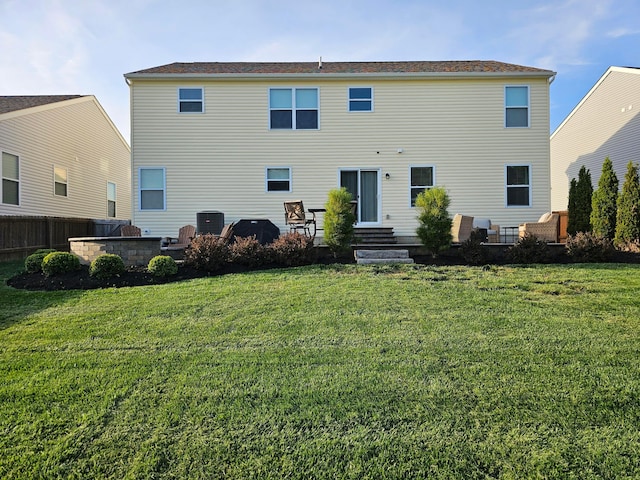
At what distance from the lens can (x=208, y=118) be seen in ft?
42.8

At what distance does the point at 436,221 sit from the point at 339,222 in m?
1.92

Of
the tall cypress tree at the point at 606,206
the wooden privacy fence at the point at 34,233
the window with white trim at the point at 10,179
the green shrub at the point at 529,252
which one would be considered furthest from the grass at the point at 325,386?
the window with white trim at the point at 10,179

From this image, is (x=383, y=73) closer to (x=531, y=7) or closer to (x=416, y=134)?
(x=416, y=134)

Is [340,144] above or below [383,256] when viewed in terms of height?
above

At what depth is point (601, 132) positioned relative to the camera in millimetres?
17625

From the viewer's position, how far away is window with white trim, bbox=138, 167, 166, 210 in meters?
13.0

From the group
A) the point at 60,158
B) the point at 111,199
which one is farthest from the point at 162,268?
the point at 111,199

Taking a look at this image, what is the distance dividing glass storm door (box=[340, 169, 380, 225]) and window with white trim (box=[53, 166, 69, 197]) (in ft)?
33.1

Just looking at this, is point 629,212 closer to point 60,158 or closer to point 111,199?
point 60,158

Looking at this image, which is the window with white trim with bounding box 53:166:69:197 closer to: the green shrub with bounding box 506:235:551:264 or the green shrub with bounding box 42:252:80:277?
→ the green shrub with bounding box 42:252:80:277

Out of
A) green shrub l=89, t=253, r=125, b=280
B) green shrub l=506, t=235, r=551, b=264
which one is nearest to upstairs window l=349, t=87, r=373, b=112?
green shrub l=506, t=235, r=551, b=264

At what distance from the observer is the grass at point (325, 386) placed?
7.50ft

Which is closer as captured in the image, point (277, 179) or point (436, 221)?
point (436, 221)

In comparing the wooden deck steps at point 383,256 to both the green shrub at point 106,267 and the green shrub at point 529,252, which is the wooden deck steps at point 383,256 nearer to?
the green shrub at point 529,252
